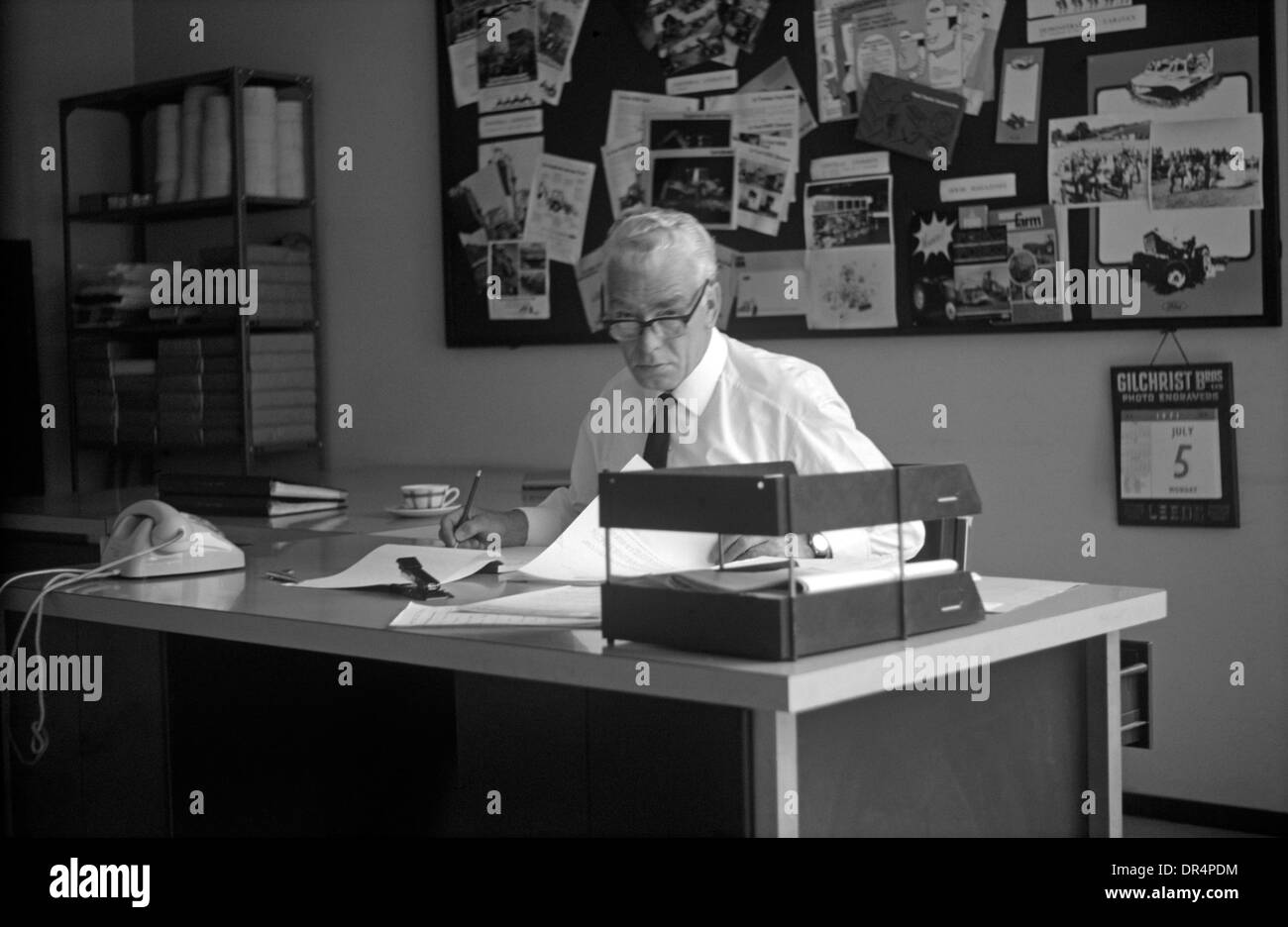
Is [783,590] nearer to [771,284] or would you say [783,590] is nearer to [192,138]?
[771,284]

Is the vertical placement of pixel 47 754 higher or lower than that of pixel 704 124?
lower

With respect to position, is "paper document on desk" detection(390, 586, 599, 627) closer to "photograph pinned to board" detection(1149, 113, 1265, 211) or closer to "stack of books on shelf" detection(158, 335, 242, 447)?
"photograph pinned to board" detection(1149, 113, 1265, 211)

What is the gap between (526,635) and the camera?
155cm

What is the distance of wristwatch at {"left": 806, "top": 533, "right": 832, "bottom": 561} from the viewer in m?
1.95

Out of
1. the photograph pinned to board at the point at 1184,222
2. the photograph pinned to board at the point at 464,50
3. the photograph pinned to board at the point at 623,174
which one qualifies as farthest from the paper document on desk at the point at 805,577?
the photograph pinned to board at the point at 464,50

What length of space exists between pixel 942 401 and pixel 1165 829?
3.38 feet

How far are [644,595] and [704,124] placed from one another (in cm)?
247

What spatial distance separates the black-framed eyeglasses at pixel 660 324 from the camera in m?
2.26

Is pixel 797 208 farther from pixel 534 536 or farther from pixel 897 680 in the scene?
pixel 897 680

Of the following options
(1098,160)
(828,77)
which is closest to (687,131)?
(828,77)

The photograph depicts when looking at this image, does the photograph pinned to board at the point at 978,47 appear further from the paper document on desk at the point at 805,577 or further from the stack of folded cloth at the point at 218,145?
the stack of folded cloth at the point at 218,145

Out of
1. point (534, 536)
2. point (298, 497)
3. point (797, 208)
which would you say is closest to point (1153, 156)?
point (797, 208)

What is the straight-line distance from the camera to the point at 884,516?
4.72 feet
